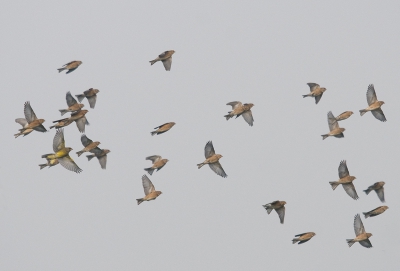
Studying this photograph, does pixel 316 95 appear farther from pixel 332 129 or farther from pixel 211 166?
pixel 211 166

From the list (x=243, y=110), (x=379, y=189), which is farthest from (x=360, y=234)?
(x=243, y=110)

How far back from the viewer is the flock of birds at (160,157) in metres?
48.6

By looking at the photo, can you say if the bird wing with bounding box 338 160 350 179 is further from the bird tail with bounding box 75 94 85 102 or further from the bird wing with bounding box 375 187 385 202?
the bird tail with bounding box 75 94 85 102

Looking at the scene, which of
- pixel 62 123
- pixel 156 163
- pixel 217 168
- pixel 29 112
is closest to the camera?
pixel 29 112

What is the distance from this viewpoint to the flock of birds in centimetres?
4859

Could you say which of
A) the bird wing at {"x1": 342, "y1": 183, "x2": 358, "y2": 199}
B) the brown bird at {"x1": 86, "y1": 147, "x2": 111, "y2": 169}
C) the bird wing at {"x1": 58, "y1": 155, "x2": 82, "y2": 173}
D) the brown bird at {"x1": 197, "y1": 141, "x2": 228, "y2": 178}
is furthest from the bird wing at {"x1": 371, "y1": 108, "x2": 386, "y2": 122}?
the bird wing at {"x1": 58, "y1": 155, "x2": 82, "y2": 173}

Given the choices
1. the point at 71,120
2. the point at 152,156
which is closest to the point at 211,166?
the point at 152,156

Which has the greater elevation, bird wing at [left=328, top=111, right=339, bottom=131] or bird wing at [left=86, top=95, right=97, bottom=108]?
bird wing at [left=86, top=95, right=97, bottom=108]

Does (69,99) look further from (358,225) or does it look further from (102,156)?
(358,225)

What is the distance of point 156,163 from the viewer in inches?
2104

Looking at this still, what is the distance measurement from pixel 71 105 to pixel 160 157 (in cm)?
561

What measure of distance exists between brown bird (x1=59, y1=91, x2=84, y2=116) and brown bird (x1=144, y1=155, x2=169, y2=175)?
4697 millimetres

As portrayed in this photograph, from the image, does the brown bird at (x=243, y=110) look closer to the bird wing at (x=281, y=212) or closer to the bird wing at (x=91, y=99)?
the bird wing at (x=281, y=212)

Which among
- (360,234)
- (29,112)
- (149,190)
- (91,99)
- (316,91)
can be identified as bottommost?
(360,234)
